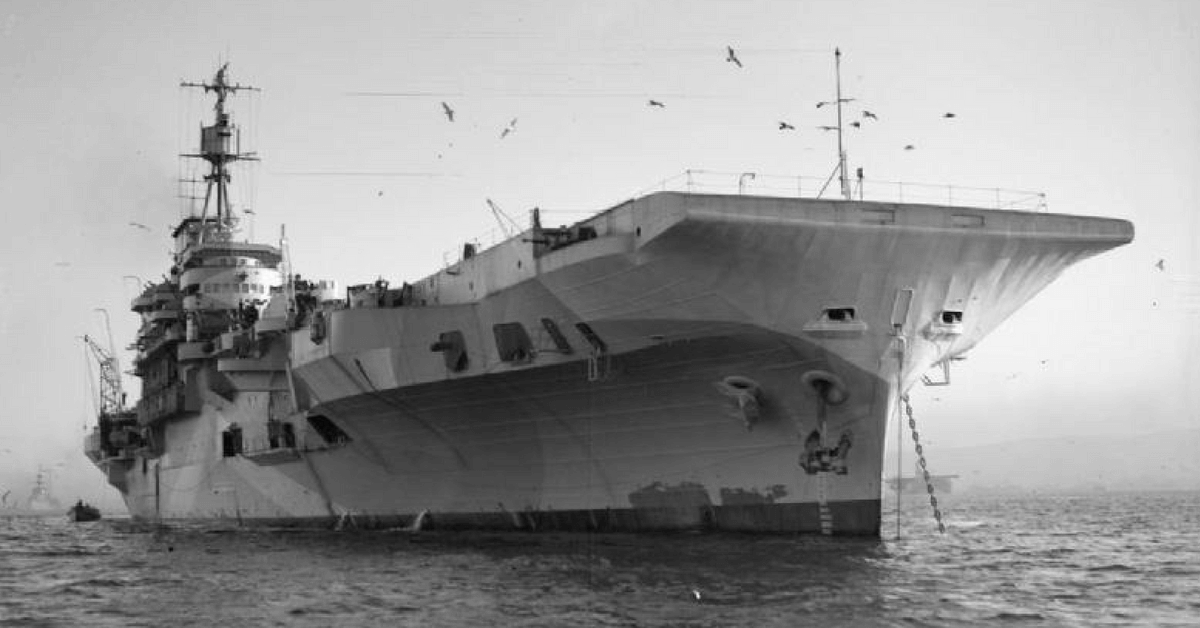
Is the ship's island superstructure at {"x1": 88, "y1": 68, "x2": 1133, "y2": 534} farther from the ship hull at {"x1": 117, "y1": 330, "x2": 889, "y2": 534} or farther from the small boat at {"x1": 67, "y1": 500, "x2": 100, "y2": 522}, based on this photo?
the small boat at {"x1": 67, "y1": 500, "x2": 100, "y2": 522}

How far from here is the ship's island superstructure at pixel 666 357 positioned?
22234mm

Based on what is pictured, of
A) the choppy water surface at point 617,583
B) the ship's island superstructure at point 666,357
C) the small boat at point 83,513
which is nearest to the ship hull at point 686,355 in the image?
the ship's island superstructure at point 666,357

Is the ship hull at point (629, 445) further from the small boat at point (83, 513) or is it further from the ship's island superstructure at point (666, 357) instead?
the small boat at point (83, 513)

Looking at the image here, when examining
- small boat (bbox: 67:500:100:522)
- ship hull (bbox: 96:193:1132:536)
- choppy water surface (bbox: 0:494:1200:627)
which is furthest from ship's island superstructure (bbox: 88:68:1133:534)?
small boat (bbox: 67:500:100:522)

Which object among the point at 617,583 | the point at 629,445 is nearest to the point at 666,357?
the point at 629,445

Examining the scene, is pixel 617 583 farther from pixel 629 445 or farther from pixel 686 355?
pixel 629 445

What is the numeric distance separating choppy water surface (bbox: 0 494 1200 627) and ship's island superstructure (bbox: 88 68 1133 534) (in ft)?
3.33

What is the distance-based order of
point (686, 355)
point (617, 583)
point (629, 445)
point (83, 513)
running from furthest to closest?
point (83, 513)
point (629, 445)
point (686, 355)
point (617, 583)

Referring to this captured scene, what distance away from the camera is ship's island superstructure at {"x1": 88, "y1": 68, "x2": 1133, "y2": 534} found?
Answer: 22.2m

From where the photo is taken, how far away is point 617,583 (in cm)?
1930

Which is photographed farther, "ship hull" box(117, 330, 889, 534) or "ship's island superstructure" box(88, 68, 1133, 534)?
"ship hull" box(117, 330, 889, 534)

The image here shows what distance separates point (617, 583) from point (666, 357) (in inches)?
220

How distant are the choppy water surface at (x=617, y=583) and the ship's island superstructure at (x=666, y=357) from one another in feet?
3.33

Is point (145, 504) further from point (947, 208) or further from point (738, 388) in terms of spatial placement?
point (947, 208)
